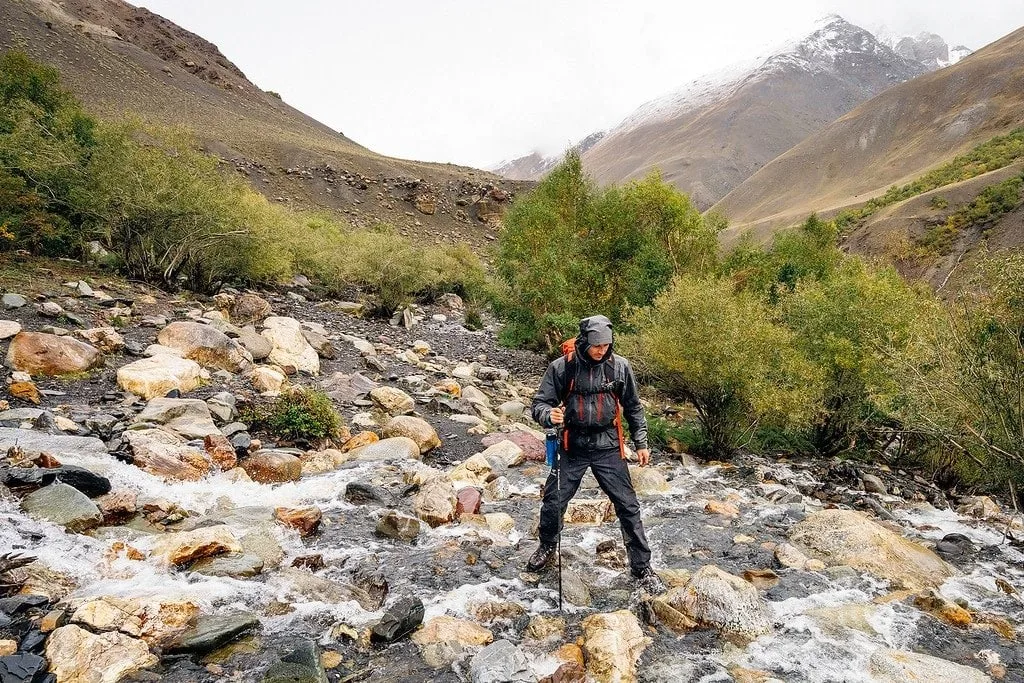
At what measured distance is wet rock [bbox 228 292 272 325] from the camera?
16.2 metres

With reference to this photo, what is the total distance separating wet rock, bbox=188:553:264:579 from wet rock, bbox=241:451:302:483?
266 centimetres

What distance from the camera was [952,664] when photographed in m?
4.32

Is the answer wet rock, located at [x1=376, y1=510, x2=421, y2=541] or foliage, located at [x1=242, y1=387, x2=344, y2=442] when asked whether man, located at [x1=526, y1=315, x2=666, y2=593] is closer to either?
wet rock, located at [x1=376, y1=510, x2=421, y2=541]

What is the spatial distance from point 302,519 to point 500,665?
337 centimetres

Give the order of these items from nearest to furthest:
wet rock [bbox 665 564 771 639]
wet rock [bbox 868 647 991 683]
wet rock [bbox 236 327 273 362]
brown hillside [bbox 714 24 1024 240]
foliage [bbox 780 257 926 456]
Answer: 1. wet rock [bbox 868 647 991 683]
2. wet rock [bbox 665 564 771 639]
3. foliage [bbox 780 257 926 456]
4. wet rock [bbox 236 327 273 362]
5. brown hillside [bbox 714 24 1024 240]

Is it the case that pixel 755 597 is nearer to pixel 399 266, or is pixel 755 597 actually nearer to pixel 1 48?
pixel 399 266

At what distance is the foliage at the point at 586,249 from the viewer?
68.3 ft

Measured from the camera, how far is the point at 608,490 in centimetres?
557

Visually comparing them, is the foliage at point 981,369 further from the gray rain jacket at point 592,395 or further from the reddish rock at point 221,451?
the reddish rock at point 221,451

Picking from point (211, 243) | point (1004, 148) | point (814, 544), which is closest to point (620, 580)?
point (814, 544)

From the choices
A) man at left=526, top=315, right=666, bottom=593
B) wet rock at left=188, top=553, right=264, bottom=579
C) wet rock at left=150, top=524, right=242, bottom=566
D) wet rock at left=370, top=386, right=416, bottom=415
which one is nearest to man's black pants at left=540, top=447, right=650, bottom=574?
man at left=526, top=315, right=666, bottom=593

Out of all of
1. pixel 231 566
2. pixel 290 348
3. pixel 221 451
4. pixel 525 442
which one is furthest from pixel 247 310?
pixel 231 566

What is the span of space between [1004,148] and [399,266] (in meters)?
91.5

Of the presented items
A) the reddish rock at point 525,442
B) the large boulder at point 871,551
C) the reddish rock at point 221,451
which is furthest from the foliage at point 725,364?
the reddish rock at point 221,451
